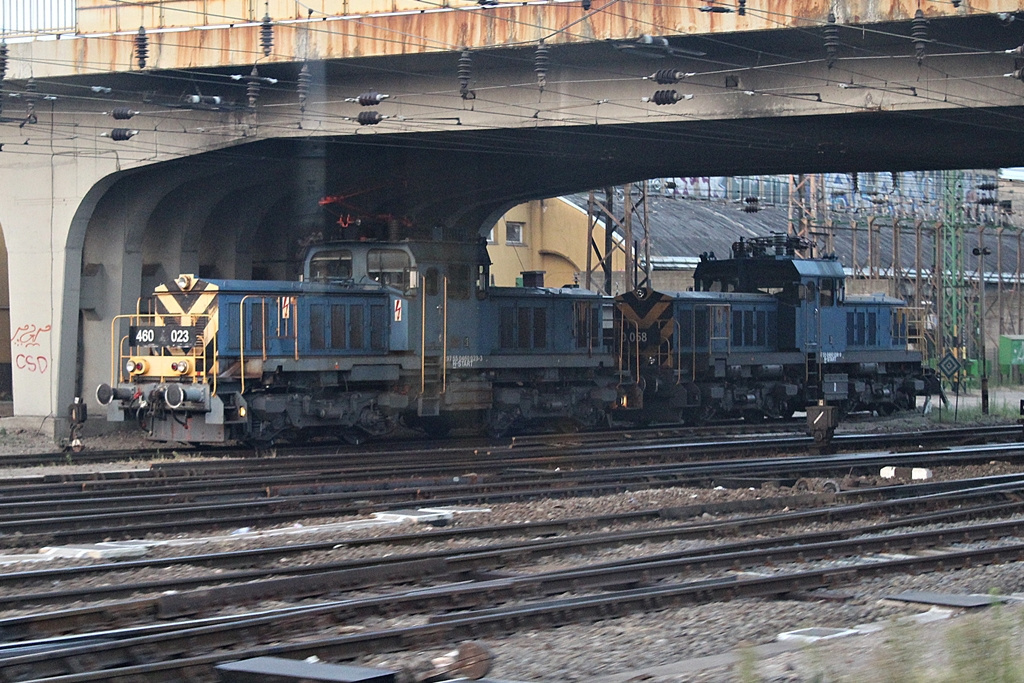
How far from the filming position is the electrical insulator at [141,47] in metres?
18.9

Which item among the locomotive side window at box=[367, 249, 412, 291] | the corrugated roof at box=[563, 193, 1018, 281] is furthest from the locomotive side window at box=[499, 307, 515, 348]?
the corrugated roof at box=[563, 193, 1018, 281]

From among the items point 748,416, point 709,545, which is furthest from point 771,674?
point 748,416

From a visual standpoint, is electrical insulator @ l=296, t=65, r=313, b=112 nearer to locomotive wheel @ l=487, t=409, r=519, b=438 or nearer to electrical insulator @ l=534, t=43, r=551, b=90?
electrical insulator @ l=534, t=43, r=551, b=90

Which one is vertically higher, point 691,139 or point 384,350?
point 691,139

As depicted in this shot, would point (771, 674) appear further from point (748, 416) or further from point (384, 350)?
point (748, 416)

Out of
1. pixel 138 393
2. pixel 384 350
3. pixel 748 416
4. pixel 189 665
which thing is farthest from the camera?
pixel 748 416

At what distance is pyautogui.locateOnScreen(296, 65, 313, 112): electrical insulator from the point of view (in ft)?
61.8

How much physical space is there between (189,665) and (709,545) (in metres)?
5.53

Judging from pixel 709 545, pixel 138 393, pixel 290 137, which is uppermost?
pixel 290 137

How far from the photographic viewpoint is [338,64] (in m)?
19.1

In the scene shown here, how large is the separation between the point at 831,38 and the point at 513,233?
93.7 feet

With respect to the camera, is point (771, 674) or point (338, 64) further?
point (338, 64)

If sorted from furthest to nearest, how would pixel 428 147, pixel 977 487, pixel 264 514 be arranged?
pixel 428 147 < pixel 977 487 < pixel 264 514

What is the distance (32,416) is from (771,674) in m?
18.0
